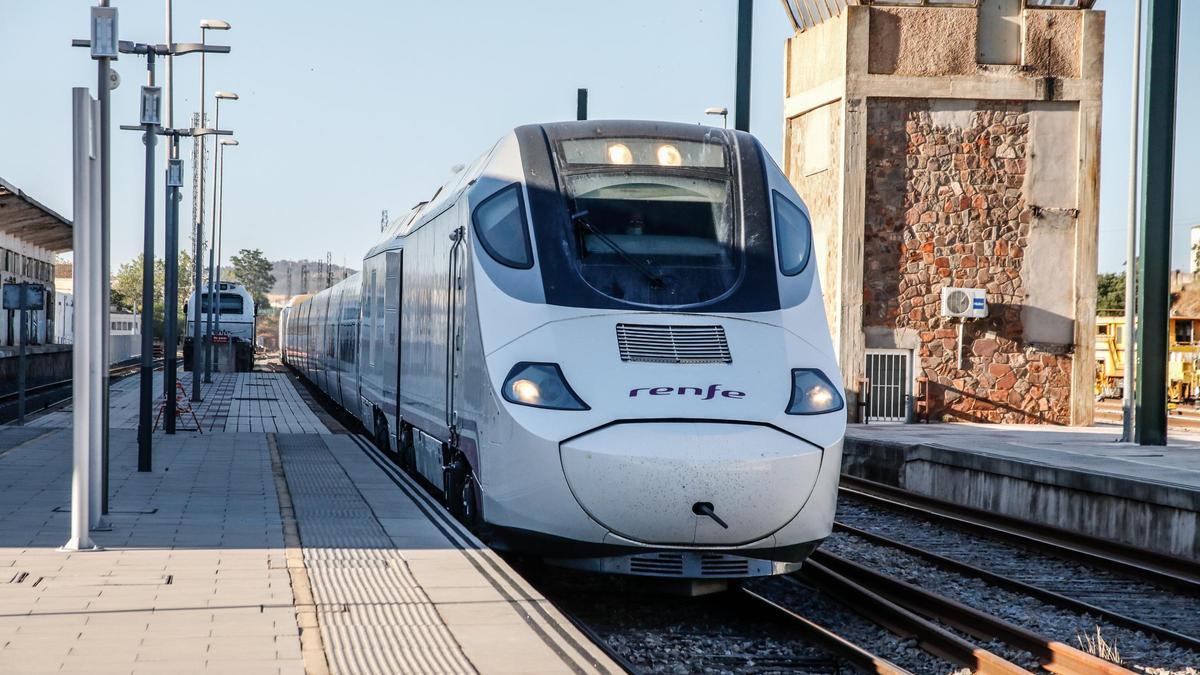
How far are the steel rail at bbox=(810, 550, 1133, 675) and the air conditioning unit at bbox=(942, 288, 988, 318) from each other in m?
13.5

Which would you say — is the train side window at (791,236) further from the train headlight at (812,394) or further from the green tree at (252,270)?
the green tree at (252,270)

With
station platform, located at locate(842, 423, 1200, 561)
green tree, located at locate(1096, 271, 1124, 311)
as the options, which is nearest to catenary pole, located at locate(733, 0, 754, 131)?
station platform, located at locate(842, 423, 1200, 561)

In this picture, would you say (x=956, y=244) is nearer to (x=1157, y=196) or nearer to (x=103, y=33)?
(x=1157, y=196)

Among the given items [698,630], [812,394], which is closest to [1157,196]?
[812,394]

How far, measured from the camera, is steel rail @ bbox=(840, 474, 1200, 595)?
10742 mm

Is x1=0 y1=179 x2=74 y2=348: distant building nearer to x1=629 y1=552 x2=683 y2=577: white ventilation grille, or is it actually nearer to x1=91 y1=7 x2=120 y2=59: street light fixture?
x1=91 y1=7 x2=120 y2=59: street light fixture

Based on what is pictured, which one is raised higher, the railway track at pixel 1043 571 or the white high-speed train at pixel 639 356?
the white high-speed train at pixel 639 356

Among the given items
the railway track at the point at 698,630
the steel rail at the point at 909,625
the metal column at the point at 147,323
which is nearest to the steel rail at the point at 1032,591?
the steel rail at the point at 909,625

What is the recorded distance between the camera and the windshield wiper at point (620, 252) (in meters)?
8.63

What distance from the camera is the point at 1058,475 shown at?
14148 mm

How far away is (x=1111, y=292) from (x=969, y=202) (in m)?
56.0

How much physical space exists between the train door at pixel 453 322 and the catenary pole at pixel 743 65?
9625 millimetres

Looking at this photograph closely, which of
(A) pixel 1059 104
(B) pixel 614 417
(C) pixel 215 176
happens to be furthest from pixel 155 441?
(C) pixel 215 176

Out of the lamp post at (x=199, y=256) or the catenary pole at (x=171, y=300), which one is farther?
the lamp post at (x=199, y=256)
